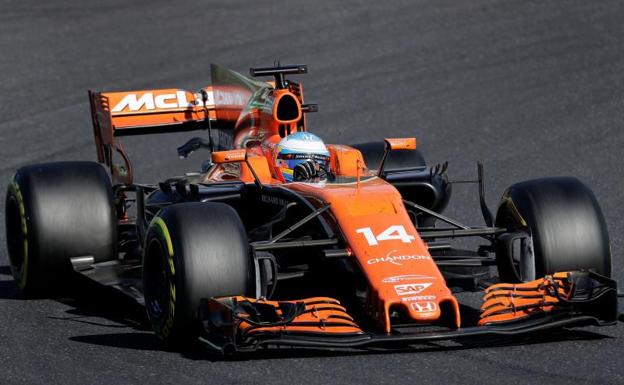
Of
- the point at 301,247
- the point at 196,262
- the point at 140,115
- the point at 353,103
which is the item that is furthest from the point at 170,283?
the point at 353,103

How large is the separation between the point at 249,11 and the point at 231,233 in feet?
49.6

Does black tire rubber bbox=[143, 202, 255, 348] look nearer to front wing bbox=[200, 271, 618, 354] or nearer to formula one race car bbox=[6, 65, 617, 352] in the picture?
formula one race car bbox=[6, 65, 617, 352]

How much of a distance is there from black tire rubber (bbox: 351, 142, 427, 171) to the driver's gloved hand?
5.02 feet

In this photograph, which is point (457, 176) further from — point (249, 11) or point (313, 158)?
point (249, 11)

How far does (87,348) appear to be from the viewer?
8320mm

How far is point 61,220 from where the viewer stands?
9875 mm

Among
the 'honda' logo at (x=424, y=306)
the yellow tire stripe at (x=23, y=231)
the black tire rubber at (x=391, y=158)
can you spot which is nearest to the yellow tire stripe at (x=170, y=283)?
the 'honda' logo at (x=424, y=306)

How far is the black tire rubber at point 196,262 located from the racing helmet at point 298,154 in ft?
5.05

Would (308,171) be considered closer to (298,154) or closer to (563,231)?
(298,154)

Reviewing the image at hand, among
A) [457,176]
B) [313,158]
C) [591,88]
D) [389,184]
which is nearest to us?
[389,184]

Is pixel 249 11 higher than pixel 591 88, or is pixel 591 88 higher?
pixel 249 11

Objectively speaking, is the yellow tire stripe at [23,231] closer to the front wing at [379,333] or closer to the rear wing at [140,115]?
the rear wing at [140,115]

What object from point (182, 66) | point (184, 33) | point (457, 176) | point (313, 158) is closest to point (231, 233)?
point (313, 158)

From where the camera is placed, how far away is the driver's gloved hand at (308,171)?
9.56 m
